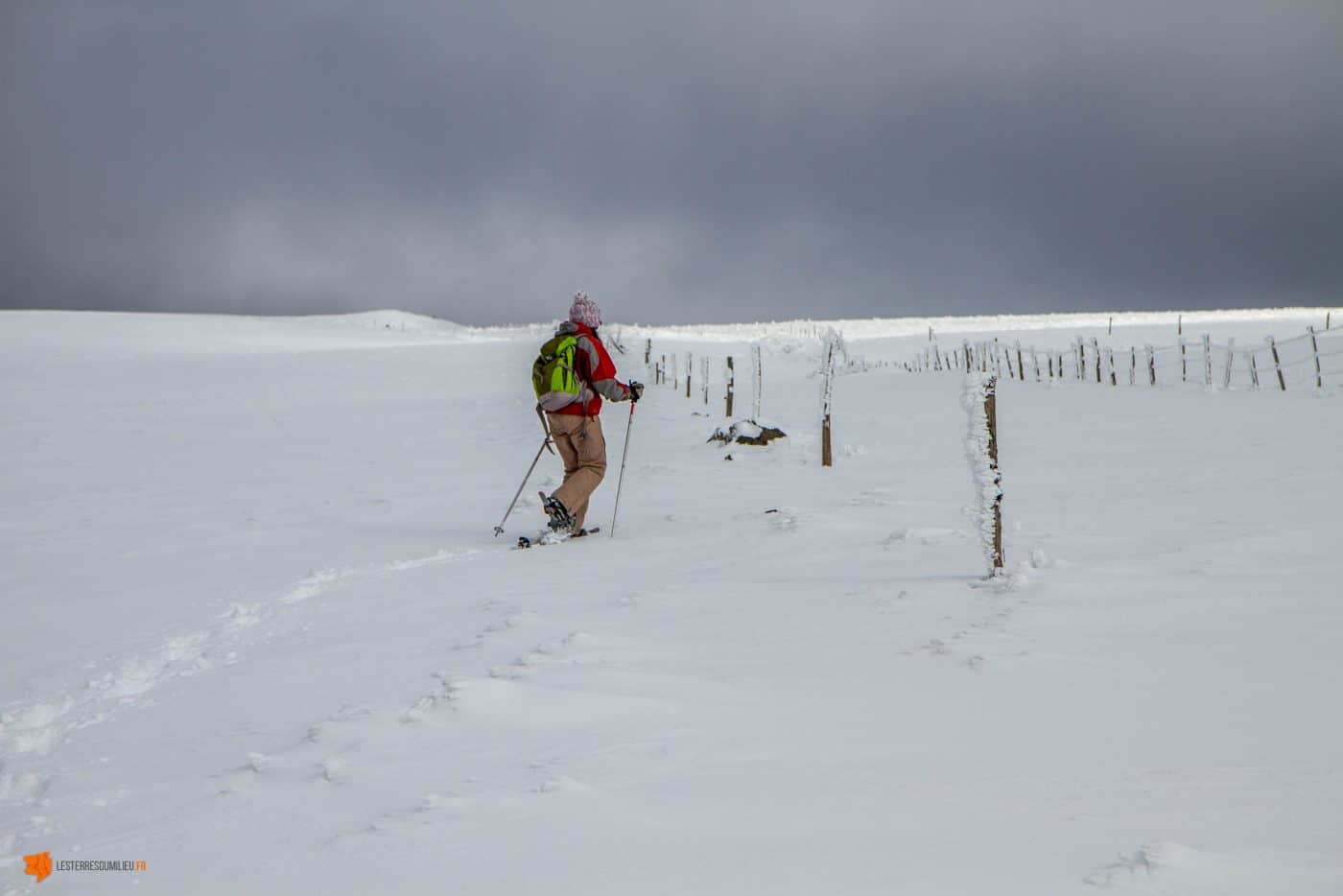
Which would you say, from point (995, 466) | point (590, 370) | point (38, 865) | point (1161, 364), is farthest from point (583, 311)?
point (1161, 364)

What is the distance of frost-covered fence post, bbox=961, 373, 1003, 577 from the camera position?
18.3 ft

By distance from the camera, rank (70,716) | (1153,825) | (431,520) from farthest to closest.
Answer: (431,520)
(70,716)
(1153,825)

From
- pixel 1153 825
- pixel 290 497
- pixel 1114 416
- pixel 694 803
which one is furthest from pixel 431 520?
pixel 1114 416

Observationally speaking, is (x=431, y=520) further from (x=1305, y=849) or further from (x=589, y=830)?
(x=1305, y=849)

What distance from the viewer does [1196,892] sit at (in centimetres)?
226

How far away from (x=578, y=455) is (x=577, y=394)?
606 millimetres

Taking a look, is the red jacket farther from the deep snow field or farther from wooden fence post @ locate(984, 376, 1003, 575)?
wooden fence post @ locate(984, 376, 1003, 575)

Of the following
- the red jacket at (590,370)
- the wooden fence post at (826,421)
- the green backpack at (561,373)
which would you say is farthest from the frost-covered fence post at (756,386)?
the green backpack at (561,373)

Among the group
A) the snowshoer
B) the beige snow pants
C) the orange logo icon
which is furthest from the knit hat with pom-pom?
the orange logo icon

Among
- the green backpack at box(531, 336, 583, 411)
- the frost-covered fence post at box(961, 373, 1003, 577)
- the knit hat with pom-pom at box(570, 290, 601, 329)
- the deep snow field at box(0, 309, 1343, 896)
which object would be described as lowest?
the deep snow field at box(0, 309, 1343, 896)

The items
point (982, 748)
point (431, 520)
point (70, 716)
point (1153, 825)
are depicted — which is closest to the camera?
point (1153, 825)

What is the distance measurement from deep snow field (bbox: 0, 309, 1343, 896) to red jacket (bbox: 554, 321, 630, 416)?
1.23m

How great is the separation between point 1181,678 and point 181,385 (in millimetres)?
27118

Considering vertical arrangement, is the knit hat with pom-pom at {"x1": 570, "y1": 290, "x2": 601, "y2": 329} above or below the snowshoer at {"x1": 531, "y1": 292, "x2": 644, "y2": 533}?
above
